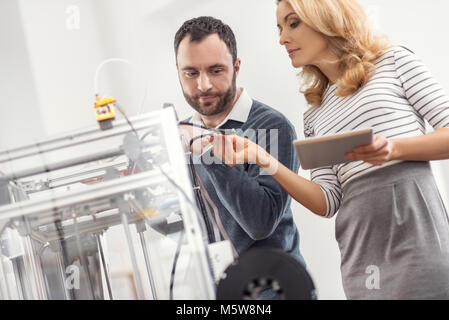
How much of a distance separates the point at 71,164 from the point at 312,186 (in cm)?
64

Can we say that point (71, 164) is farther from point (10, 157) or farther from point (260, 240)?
point (260, 240)

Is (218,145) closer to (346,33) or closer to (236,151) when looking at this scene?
(236,151)

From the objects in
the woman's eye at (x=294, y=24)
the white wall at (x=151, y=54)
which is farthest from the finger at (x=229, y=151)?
the white wall at (x=151, y=54)

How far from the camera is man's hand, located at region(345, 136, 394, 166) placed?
106 centimetres

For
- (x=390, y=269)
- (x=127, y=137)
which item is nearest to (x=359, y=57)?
(x=390, y=269)

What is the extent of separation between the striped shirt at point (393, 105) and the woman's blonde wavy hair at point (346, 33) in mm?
32

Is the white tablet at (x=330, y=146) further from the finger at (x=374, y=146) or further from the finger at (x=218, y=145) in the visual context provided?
the finger at (x=218, y=145)

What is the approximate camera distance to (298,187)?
1296 millimetres

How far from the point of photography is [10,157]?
965 mm

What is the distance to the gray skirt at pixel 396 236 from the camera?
1112mm

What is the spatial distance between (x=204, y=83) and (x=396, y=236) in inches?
29.8

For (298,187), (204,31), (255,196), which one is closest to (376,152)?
(298,187)

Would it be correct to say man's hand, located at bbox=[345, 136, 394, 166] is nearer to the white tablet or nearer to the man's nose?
the white tablet

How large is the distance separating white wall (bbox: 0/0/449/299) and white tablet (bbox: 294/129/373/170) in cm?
93
